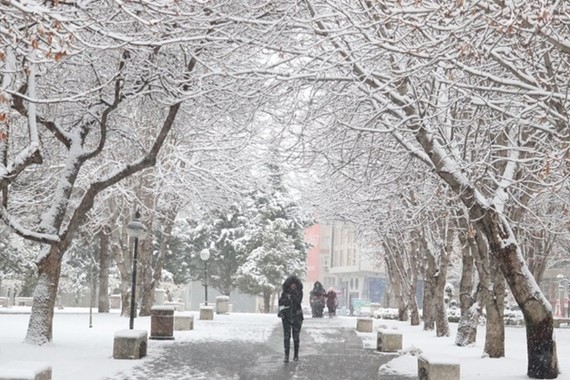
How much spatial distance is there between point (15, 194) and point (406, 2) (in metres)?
16.9

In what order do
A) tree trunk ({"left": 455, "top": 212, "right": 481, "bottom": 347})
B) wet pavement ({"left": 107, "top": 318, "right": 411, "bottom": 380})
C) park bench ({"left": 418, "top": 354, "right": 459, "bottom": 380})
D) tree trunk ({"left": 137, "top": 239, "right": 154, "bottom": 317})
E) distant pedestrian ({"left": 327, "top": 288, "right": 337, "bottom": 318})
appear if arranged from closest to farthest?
1. park bench ({"left": 418, "top": 354, "right": 459, "bottom": 380})
2. wet pavement ({"left": 107, "top": 318, "right": 411, "bottom": 380})
3. tree trunk ({"left": 455, "top": 212, "right": 481, "bottom": 347})
4. tree trunk ({"left": 137, "top": 239, "right": 154, "bottom": 317})
5. distant pedestrian ({"left": 327, "top": 288, "right": 337, "bottom": 318})

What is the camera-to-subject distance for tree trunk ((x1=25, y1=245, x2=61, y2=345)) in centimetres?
1622

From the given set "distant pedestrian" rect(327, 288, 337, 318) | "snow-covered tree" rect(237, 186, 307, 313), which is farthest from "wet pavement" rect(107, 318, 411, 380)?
"snow-covered tree" rect(237, 186, 307, 313)

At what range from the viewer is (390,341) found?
1894 centimetres

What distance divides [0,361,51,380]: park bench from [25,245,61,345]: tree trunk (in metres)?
7.33

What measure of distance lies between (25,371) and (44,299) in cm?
818

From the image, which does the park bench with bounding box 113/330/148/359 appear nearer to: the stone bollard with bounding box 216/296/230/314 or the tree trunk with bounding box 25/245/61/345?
the tree trunk with bounding box 25/245/61/345

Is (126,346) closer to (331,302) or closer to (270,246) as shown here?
(331,302)

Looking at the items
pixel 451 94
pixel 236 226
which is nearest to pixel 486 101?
pixel 451 94

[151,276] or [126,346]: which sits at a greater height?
[151,276]

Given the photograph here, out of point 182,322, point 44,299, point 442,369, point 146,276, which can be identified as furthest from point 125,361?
point 146,276

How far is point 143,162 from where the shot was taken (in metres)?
16.3

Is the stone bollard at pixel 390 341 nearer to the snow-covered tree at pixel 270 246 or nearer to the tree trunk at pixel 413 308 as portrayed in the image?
the tree trunk at pixel 413 308

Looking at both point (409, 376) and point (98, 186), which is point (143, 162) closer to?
point (98, 186)
